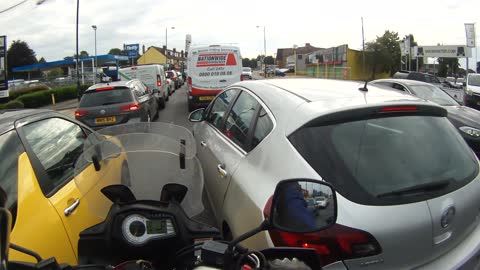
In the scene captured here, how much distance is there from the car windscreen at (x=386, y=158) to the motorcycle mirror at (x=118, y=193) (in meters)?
1.09

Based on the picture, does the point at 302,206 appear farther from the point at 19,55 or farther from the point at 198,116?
the point at 19,55

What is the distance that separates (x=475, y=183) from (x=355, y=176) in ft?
3.03

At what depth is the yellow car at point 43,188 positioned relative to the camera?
238 cm

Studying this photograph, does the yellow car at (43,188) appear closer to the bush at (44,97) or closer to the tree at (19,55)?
the bush at (44,97)

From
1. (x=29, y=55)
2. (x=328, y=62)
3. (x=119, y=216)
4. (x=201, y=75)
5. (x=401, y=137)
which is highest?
(x=29, y=55)

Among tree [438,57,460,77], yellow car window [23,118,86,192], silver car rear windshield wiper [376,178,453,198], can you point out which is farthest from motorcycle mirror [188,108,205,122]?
tree [438,57,460,77]

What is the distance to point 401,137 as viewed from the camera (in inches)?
97.7

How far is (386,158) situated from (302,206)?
32.6 inches

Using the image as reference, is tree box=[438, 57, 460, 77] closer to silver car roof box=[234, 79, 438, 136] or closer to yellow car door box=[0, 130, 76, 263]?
silver car roof box=[234, 79, 438, 136]

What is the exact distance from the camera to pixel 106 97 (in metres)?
11.0

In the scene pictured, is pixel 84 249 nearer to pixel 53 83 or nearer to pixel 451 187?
pixel 451 187

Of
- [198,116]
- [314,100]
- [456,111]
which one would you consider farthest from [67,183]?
[456,111]

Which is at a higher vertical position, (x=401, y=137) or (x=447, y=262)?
(x=401, y=137)

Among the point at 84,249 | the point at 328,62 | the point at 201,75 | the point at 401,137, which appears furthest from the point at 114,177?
the point at 328,62
